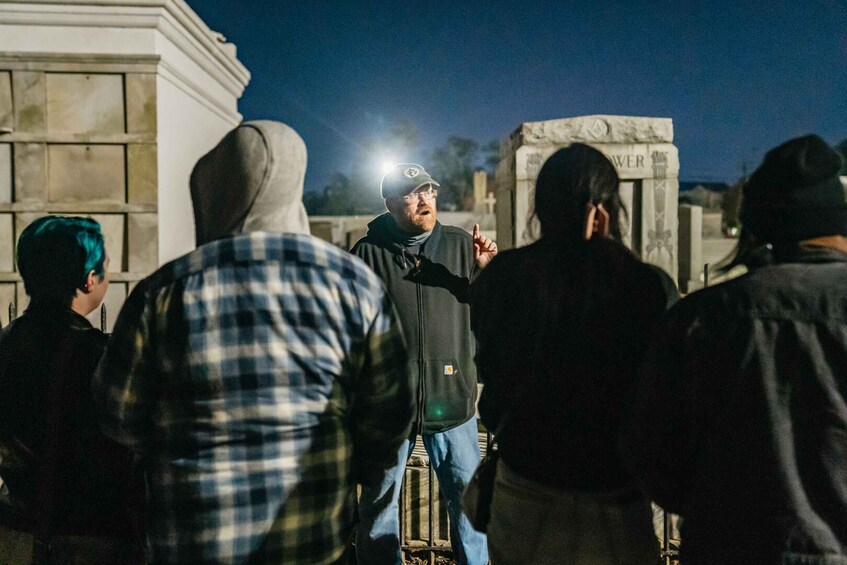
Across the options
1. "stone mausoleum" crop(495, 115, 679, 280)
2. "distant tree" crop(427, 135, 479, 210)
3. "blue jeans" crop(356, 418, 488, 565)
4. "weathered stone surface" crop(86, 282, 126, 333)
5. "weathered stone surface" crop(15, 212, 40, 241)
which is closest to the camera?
"blue jeans" crop(356, 418, 488, 565)

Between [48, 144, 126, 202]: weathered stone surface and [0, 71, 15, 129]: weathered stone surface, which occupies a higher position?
[0, 71, 15, 129]: weathered stone surface

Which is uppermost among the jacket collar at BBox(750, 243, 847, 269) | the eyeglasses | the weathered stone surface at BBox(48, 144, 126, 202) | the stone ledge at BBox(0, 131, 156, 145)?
the stone ledge at BBox(0, 131, 156, 145)

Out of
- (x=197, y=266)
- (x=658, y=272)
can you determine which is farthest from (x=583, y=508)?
(x=197, y=266)

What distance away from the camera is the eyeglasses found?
305 centimetres

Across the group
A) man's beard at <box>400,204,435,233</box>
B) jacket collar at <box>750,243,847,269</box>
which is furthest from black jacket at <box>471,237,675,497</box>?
man's beard at <box>400,204,435,233</box>

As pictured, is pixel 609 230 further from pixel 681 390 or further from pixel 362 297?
pixel 362 297

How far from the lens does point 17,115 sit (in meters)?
4.68

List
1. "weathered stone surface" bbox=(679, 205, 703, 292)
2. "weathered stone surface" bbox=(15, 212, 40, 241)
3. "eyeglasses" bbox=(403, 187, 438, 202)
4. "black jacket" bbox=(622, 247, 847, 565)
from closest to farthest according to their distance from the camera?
"black jacket" bbox=(622, 247, 847, 565) < "eyeglasses" bbox=(403, 187, 438, 202) < "weathered stone surface" bbox=(15, 212, 40, 241) < "weathered stone surface" bbox=(679, 205, 703, 292)

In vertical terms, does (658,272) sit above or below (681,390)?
above

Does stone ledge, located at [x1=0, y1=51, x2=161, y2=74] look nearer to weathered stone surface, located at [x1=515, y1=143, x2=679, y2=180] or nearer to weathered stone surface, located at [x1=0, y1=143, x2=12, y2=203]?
weathered stone surface, located at [x1=0, y1=143, x2=12, y2=203]

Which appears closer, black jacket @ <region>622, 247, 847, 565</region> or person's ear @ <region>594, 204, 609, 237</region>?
black jacket @ <region>622, 247, 847, 565</region>

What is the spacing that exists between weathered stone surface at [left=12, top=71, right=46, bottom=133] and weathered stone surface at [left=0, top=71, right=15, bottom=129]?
0.03 metres

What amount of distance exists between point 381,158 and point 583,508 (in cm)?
6405

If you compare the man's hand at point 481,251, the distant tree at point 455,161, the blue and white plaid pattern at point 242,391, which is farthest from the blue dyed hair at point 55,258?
the distant tree at point 455,161
